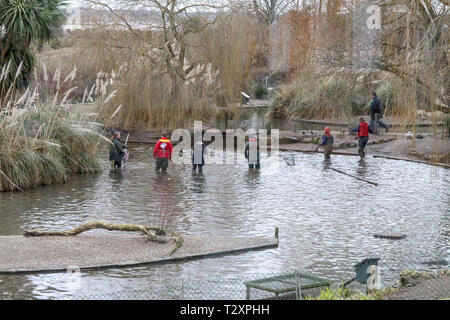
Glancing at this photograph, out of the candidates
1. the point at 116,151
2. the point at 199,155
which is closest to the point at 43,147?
the point at 116,151

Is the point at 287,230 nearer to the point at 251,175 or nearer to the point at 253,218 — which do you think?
the point at 253,218

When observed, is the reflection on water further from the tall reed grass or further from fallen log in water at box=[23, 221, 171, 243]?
fallen log in water at box=[23, 221, 171, 243]

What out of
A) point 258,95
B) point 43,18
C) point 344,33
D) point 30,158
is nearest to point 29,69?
point 43,18

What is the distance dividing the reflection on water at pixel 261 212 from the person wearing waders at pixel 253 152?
0.37 m

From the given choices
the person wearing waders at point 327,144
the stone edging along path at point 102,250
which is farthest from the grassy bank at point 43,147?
the person wearing waders at point 327,144

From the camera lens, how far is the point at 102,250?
13234mm

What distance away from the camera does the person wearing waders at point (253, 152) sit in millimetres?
25152

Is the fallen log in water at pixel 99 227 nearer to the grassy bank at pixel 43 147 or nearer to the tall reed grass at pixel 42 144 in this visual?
the tall reed grass at pixel 42 144

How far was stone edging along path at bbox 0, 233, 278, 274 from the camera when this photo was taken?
12.2 meters

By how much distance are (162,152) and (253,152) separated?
126 inches

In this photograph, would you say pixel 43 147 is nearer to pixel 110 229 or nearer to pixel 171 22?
pixel 110 229

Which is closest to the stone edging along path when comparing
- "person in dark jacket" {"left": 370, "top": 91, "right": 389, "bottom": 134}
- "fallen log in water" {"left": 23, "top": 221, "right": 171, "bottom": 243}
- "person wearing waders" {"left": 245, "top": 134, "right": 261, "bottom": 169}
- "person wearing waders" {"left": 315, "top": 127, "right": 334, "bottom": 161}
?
"fallen log in water" {"left": 23, "top": 221, "right": 171, "bottom": 243}

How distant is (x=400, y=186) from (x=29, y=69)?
47.4ft

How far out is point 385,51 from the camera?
22.7m
